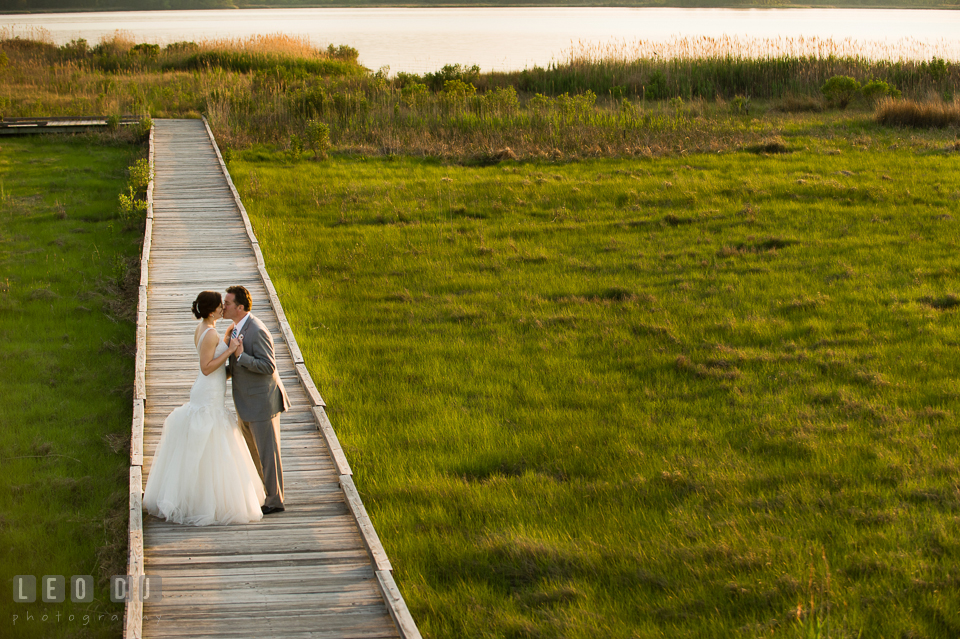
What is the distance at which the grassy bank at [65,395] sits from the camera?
23.6 feet

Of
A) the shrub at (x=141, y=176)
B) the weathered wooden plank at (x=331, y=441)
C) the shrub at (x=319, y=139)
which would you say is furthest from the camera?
the shrub at (x=319, y=139)

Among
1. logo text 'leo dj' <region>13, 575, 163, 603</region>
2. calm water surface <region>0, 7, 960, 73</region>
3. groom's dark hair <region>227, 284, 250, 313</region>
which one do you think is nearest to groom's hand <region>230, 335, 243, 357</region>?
groom's dark hair <region>227, 284, 250, 313</region>

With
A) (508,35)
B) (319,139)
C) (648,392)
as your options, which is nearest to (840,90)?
(319,139)

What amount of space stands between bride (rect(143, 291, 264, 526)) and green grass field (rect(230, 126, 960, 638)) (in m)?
1.56

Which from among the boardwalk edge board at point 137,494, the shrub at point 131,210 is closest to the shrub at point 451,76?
the shrub at point 131,210

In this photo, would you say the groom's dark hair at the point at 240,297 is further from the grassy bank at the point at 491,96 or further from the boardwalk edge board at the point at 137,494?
the grassy bank at the point at 491,96

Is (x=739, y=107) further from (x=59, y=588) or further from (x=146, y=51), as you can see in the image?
(x=146, y=51)

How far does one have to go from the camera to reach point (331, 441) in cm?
817

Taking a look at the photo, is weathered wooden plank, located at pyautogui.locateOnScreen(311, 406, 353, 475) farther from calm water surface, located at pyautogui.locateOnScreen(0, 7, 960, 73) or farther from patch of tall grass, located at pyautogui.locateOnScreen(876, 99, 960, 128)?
calm water surface, located at pyautogui.locateOnScreen(0, 7, 960, 73)

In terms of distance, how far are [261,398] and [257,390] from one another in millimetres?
82

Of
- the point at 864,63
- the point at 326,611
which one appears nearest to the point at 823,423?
the point at 326,611

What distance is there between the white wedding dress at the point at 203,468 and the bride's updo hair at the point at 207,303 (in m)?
0.18

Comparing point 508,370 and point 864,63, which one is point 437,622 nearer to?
point 508,370

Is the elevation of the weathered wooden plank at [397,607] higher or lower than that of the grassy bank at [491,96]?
lower
